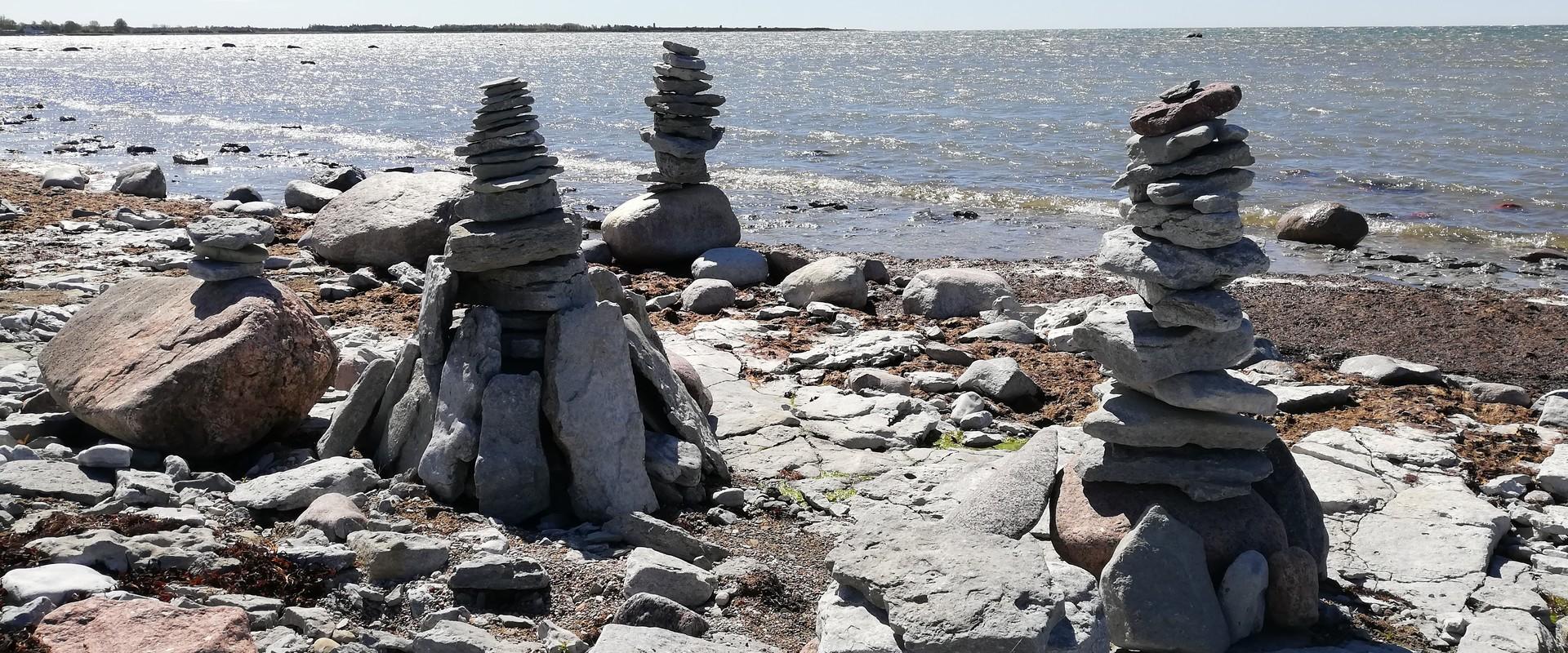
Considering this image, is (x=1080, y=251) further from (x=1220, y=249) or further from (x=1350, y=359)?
(x=1220, y=249)

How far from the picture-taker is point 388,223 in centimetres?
1434

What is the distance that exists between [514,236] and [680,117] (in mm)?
8469

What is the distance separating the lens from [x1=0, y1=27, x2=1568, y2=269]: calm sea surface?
69.9 feet

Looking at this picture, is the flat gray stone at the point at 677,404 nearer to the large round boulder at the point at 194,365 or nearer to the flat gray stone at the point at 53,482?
the large round boulder at the point at 194,365

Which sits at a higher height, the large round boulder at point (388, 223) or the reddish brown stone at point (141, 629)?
the reddish brown stone at point (141, 629)

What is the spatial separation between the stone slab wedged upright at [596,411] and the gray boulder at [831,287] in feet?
19.3

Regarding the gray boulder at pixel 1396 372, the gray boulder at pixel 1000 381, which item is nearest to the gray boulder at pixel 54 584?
the gray boulder at pixel 1000 381

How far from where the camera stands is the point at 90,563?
17.2 feet

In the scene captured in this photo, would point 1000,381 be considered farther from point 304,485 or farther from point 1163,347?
point 304,485

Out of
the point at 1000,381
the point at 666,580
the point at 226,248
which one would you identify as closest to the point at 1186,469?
the point at 666,580

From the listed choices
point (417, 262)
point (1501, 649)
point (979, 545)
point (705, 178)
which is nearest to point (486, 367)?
point (979, 545)

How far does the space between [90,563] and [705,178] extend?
1130cm

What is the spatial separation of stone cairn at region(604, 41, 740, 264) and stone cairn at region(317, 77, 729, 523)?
23.6 ft

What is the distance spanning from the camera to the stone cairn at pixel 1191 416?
6023 millimetres
